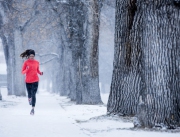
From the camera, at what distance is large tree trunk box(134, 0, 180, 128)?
6.64 metres

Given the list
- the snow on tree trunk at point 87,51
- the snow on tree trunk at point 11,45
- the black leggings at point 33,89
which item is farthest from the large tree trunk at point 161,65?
the snow on tree trunk at point 11,45

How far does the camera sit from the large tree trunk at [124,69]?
9.02m

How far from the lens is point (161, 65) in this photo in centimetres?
669

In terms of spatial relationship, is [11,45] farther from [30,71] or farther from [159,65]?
[159,65]

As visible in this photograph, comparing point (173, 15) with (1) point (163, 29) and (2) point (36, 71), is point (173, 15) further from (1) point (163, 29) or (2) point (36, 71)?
(2) point (36, 71)

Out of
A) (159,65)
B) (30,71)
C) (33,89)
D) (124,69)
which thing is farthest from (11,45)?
(159,65)

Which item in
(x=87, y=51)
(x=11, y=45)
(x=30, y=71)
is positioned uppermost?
(x=11, y=45)

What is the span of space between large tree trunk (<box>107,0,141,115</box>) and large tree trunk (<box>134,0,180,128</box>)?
2.05 m

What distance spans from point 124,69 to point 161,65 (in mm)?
2569

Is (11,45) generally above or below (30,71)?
above

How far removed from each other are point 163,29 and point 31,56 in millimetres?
5520

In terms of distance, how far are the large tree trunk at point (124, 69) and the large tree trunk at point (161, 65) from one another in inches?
80.8

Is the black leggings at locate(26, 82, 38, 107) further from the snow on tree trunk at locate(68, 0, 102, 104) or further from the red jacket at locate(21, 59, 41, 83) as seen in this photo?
the snow on tree trunk at locate(68, 0, 102, 104)

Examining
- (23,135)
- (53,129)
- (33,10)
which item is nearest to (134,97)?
(53,129)
